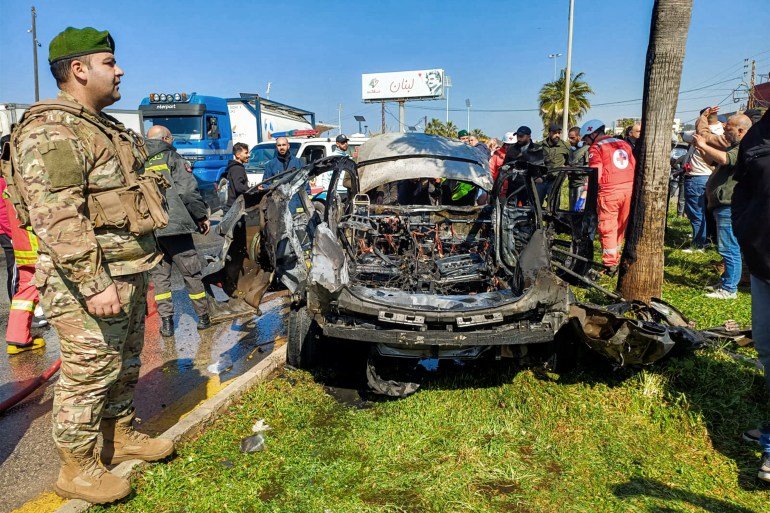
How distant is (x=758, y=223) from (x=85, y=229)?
10.6 ft

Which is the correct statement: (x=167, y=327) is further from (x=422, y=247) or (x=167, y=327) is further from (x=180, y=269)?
(x=422, y=247)

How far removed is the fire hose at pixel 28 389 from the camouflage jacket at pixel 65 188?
182 cm

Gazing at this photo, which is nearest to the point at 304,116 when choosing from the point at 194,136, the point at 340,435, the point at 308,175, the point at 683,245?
the point at 194,136

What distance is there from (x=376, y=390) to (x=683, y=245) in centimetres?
661

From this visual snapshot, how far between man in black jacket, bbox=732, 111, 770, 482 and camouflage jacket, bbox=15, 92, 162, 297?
3174 mm

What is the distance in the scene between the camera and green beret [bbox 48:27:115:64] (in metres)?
2.36

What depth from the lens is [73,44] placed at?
236 cm

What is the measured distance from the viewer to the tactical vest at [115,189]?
90.7 inches

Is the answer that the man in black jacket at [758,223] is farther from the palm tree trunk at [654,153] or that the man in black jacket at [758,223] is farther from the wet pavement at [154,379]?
the wet pavement at [154,379]

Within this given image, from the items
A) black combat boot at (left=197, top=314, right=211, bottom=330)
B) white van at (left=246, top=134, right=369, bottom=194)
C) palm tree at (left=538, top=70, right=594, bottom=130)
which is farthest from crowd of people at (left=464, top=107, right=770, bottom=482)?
palm tree at (left=538, top=70, right=594, bottom=130)

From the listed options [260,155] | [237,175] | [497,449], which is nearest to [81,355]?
[497,449]

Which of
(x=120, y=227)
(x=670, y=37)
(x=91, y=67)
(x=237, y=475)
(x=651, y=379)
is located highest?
(x=670, y=37)

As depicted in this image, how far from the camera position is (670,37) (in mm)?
3994

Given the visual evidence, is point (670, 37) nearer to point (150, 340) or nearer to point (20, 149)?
point (20, 149)
